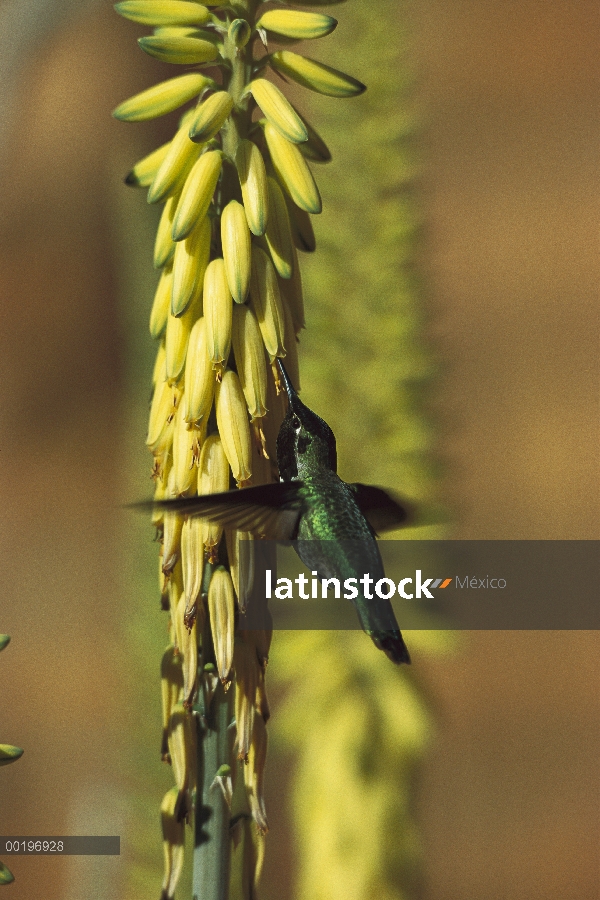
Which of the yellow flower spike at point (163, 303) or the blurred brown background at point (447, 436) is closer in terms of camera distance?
the yellow flower spike at point (163, 303)

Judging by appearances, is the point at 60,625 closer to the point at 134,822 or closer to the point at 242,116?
the point at 134,822

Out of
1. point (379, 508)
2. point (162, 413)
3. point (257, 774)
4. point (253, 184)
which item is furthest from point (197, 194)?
point (257, 774)

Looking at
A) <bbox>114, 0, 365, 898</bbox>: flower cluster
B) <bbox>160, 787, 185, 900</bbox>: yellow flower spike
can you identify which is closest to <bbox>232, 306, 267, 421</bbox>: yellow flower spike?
<bbox>114, 0, 365, 898</bbox>: flower cluster

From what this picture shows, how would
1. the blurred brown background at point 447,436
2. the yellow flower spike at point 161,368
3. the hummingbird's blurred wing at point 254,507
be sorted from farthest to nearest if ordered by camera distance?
the blurred brown background at point 447,436 → the yellow flower spike at point 161,368 → the hummingbird's blurred wing at point 254,507

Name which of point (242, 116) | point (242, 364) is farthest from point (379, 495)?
point (242, 116)

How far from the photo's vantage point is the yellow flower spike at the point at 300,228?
1.68 ft

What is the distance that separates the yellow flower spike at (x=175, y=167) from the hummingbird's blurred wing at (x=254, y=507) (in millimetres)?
186

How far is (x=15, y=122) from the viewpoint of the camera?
0.87 meters

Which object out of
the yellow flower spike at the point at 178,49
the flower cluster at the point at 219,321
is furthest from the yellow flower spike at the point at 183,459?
the yellow flower spike at the point at 178,49

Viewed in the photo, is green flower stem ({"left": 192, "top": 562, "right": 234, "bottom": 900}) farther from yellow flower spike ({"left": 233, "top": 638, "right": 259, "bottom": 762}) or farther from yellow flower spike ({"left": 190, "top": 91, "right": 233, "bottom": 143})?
yellow flower spike ({"left": 190, "top": 91, "right": 233, "bottom": 143})

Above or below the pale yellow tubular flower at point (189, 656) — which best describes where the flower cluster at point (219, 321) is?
above

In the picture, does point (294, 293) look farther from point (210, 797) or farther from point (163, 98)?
point (210, 797)

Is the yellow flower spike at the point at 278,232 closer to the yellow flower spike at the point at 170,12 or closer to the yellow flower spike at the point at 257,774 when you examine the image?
the yellow flower spike at the point at 170,12

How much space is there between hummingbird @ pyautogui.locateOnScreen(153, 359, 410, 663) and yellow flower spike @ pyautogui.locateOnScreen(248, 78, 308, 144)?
132 millimetres
